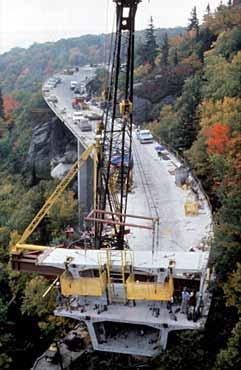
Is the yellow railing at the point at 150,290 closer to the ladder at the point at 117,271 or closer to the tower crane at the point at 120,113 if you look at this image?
the ladder at the point at 117,271

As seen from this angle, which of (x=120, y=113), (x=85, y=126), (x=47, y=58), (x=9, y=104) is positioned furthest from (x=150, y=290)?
(x=47, y=58)

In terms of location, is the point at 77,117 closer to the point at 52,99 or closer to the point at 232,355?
the point at 52,99

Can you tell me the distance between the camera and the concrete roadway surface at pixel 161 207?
114 ft

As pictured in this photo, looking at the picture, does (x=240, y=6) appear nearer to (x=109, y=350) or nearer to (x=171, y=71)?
(x=171, y=71)

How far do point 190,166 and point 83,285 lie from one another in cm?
2108

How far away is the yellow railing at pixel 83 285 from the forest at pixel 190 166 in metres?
4.62

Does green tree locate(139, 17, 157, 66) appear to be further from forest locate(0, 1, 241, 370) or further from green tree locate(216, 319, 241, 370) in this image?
green tree locate(216, 319, 241, 370)

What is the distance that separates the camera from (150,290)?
28109 mm

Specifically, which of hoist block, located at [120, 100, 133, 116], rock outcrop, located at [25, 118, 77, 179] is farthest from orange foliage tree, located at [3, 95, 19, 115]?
hoist block, located at [120, 100, 133, 116]

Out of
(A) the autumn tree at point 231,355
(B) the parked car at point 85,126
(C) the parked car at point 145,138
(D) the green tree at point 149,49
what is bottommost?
(A) the autumn tree at point 231,355

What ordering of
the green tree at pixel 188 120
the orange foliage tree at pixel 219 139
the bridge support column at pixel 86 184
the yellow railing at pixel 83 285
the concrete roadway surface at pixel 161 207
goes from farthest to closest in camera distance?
the green tree at pixel 188 120, the bridge support column at pixel 86 184, the orange foliage tree at pixel 219 139, the concrete roadway surface at pixel 161 207, the yellow railing at pixel 83 285

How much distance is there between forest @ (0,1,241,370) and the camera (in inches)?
1148

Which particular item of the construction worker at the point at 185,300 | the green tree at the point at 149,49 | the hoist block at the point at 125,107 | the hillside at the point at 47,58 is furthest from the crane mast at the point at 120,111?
the hillside at the point at 47,58

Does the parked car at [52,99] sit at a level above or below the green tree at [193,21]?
below
